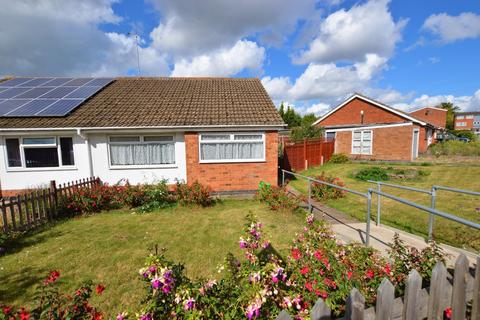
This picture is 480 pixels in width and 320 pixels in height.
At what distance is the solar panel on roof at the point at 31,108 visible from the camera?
31.2 ft

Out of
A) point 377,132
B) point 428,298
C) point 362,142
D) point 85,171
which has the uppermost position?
point 377,132

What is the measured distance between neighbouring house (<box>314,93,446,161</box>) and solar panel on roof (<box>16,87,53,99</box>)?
838 inches

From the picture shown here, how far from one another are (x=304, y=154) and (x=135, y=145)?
10.9 metres

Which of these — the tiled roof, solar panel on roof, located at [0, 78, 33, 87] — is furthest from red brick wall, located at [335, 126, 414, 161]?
solar panel on roof, located at [0, 78, 33, 87]

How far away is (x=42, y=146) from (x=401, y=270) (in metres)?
11.9

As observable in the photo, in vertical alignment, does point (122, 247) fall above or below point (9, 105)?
below

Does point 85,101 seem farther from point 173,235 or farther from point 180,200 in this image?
point 173,235

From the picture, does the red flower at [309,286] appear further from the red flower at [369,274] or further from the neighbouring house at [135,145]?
the neighbouring house at [135,145]

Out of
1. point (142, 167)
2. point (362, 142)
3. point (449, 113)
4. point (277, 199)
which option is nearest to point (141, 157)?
point (142, 167)

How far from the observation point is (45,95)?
11359 mm

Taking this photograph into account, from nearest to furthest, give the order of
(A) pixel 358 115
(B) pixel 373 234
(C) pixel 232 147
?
(B) pixel 373 234 → (C) pixel 232 147 → (A) pixel 358 115

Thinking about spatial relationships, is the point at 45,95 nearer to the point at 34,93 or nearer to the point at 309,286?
the point at 34,93

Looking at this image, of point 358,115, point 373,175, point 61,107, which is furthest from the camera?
point 358,115

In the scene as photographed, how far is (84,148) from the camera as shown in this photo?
9.32 m
